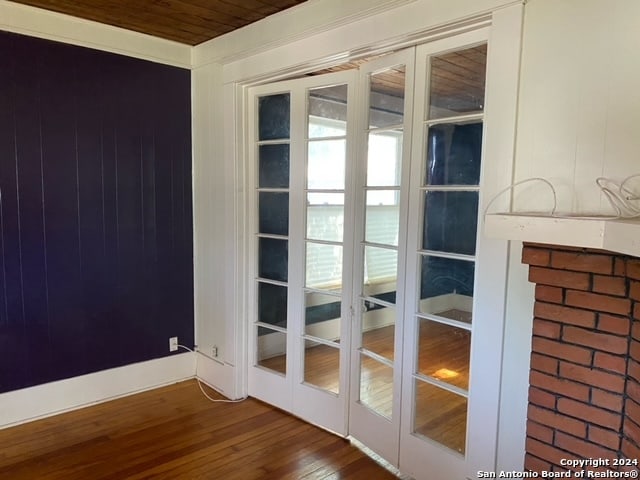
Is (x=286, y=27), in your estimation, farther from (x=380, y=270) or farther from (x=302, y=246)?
(x=380, y=270)

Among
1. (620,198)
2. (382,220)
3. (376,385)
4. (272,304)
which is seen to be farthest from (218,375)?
(620,198)

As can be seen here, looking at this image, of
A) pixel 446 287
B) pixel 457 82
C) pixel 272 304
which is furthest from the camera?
pixel 272 304

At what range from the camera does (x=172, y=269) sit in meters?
3.73

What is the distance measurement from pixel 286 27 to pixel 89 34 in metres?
1.38

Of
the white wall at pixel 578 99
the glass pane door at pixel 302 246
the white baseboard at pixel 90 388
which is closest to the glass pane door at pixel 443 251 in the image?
the white wall at pixel 578 99

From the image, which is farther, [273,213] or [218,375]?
[218,375]

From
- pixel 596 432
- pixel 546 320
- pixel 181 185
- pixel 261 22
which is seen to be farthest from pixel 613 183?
pixel 181 185

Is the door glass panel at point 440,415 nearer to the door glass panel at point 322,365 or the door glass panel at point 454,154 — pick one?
the door glass panel at point 322,365

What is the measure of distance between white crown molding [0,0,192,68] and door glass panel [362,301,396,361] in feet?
7.91

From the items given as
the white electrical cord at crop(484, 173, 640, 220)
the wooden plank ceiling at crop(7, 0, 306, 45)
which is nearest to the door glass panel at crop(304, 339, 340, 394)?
the white electrical cord at crop(484, 173, 640, 220)

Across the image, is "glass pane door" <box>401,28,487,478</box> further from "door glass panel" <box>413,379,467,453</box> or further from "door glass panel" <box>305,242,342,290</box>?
"door glass panel" <box>305,242,342,290</box>

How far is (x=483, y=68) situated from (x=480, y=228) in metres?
0.72

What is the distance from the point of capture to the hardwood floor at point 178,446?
2.58 meters

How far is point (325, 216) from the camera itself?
2984 mm
